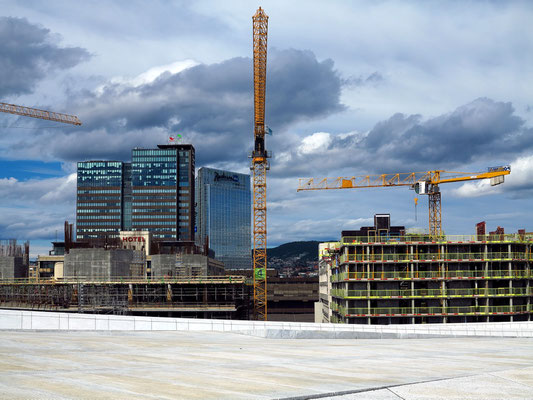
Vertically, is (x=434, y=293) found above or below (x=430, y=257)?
below

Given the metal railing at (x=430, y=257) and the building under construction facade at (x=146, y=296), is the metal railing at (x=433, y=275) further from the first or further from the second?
the building under construction facade at (x=146, y=296)

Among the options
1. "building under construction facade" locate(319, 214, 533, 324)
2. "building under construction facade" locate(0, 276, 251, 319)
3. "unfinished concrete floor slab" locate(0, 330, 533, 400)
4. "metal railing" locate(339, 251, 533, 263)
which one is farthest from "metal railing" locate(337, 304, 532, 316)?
"unfinished concrete floor slab" locate(0, 330, 533, 400)

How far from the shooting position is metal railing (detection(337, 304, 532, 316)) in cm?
7681

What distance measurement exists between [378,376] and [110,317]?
22712 millimetres

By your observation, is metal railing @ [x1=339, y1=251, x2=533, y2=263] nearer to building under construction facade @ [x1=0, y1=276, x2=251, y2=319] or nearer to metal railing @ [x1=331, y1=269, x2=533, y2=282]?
metal railing @ [x1=331, y1=269, x2=533, y2=282]

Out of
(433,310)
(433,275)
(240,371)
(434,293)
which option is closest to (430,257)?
(433,275)

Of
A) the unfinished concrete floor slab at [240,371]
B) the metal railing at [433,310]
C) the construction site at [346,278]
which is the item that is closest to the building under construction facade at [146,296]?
the construction site at [346,278]

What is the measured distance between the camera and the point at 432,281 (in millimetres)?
78250

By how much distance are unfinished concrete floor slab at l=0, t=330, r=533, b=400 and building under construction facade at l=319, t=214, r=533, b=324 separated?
48.3 metres

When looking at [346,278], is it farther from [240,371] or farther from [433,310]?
[240,371]

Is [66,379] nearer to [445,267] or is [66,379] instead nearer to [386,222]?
[445,267]

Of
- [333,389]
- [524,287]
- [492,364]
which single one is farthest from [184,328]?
[524,287]

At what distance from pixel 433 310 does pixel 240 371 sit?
6459 centimetres

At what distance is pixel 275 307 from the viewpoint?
16462 cm
